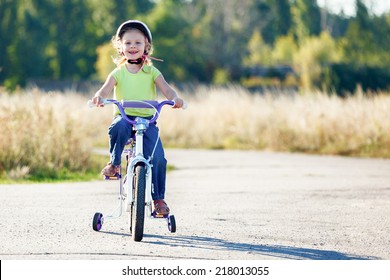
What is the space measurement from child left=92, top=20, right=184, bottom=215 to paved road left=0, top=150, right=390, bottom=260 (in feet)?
1.95

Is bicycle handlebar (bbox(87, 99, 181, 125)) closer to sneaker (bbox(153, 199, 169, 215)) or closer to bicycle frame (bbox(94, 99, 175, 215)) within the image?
bicycle frame (bbox(94, 99, 175, 215))

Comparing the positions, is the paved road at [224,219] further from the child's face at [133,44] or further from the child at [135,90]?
the child's face at [133,44]

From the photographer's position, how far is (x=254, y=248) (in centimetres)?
805

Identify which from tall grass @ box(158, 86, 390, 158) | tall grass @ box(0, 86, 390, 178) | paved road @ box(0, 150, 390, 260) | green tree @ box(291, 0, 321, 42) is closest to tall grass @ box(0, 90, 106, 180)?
tall grass @ box(0, 86, 390, 178)

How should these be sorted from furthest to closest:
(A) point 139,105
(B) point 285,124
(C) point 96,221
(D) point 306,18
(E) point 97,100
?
(D) point 306,18, (B) point 285,124, (C) point 96,221, (A) point 139,105, (E) point 97,100

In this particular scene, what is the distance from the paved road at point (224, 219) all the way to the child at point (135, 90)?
1.95 feet

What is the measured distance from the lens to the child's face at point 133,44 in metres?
8.57

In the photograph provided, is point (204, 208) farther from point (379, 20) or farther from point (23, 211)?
point (379, 20)

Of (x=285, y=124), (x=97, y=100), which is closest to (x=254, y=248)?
(x=97, y=100)

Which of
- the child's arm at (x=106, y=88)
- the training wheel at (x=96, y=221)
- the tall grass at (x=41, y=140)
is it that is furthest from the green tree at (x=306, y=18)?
the child's arm at (x=106, y=88)

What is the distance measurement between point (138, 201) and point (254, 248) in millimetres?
994

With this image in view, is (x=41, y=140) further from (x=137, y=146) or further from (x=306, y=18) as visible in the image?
(x=306, y=18)
